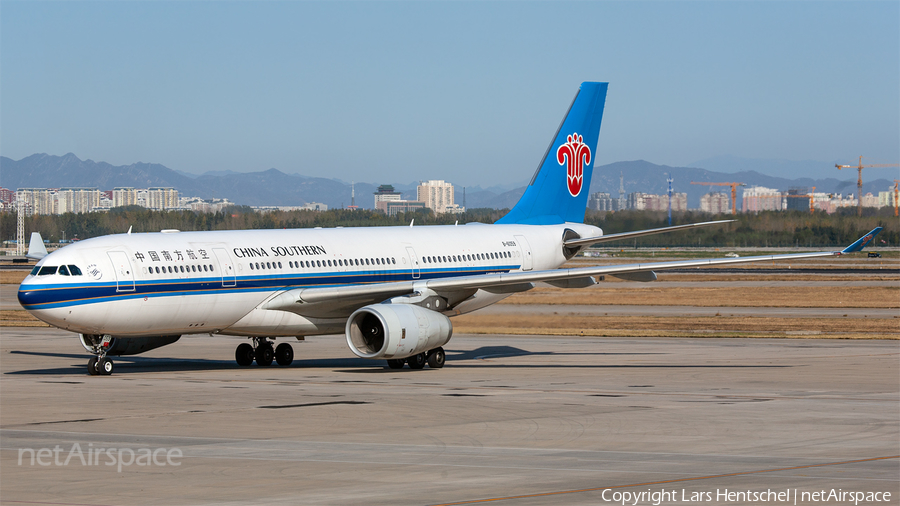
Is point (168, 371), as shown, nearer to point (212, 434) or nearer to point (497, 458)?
point (212, 434)

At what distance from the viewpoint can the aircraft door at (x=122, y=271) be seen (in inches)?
1081

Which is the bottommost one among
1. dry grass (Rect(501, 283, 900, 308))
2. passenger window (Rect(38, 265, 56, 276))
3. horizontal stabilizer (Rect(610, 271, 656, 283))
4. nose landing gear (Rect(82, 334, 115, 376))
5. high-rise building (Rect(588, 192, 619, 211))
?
dry grass (Rect(501, 283, 900, 308))

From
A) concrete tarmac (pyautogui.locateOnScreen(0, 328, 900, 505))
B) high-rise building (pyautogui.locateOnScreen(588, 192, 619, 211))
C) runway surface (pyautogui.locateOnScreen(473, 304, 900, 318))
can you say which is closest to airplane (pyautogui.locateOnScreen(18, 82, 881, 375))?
concrete tarmac (pyautogui.locateOnScreen(0, 328, 900, 505))

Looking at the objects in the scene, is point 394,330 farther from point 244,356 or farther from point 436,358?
point 244,356

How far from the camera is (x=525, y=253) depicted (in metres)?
38.3

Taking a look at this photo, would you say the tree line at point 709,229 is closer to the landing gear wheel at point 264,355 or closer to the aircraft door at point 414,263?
the aircraft door at point 414,263

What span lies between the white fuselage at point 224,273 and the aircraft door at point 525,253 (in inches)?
Answer: 64.2

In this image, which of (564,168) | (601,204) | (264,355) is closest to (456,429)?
(264,355)

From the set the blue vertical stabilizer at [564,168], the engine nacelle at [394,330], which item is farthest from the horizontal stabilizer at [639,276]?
the blue vertical stabilizer at [564,168]

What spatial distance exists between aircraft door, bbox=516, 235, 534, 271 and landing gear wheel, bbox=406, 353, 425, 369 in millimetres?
8329

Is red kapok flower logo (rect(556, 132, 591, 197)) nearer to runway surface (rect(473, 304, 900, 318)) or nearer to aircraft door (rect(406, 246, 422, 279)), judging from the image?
aircraft door (rect(406, 246, 422, 279))

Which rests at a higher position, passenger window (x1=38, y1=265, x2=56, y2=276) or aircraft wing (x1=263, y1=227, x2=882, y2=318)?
passenger window (x1=38, y1=265, x2=56, y2=276)

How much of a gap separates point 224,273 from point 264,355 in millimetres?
4524

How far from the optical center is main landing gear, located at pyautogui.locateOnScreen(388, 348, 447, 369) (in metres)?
30.7
